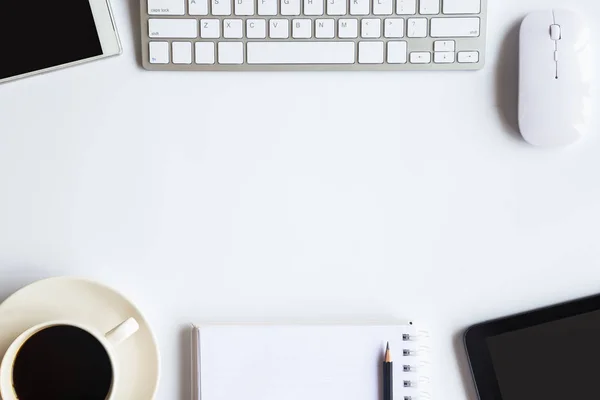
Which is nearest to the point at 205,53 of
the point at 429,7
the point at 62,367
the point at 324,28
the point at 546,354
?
the point at 324,28

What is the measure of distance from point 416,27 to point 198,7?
0.74ft

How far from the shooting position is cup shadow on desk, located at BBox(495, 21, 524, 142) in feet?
2.23

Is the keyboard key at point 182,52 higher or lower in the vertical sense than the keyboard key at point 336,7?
lower

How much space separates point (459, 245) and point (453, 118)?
14 cm

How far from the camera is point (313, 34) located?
660 mm

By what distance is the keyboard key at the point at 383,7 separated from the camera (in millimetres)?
654

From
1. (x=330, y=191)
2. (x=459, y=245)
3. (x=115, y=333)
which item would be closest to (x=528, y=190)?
(x=459, y=245)

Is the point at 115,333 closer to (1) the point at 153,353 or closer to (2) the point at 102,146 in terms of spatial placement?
(1) the point at 153,353

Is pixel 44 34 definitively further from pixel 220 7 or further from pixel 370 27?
pixel 370 27

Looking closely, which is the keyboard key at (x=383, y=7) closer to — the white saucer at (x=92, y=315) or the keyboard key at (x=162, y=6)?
the keyboard key at (x=162, y=6)

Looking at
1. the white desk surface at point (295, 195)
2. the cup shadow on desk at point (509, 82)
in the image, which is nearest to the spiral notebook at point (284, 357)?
the white desk surface at point (295, 195)

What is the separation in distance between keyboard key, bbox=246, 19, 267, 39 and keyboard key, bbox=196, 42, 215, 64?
0.13 ft

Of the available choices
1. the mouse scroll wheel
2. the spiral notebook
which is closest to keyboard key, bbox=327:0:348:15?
the mouse scroll wheel

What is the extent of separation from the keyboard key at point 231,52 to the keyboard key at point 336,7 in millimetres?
98
